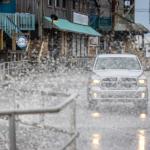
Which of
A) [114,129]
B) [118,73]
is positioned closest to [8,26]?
[118,73]

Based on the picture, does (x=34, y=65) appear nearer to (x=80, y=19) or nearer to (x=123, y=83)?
(x=80, y=19)

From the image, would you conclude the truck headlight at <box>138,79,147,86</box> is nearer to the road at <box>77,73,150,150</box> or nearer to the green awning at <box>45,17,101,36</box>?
the road at <box>77,73,150,150</box>

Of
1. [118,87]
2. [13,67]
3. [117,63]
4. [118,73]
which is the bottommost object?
[13,67]

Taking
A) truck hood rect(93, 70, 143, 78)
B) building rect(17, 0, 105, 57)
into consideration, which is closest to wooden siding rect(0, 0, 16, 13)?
building rect(17, 0, 105, 57)

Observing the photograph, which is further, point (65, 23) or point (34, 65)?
point (65, 23)

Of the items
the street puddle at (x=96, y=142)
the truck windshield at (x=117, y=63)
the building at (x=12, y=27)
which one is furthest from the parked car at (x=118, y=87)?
the building at (x=12, y=27)

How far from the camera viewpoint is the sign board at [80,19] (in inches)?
1898

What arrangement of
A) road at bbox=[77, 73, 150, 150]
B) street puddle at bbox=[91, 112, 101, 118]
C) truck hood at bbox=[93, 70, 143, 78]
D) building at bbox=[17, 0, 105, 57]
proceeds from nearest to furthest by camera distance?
road at bbox=[77, 73, 150, 150] < street puddle at bbox=[91, 112, 101, 118] < truck hood at bbox=[93, 70, 143, 78] < building at bbox=[17, 0, 105, 57]

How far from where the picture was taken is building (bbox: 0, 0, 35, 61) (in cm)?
3388

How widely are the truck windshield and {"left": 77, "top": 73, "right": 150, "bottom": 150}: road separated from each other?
106 cm

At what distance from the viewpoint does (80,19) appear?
49.8m

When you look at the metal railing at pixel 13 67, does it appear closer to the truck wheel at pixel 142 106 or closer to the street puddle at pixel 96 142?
the truck wheel at pixel 142 106

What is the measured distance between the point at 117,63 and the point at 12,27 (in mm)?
16749

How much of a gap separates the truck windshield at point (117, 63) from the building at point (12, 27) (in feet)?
49.9
